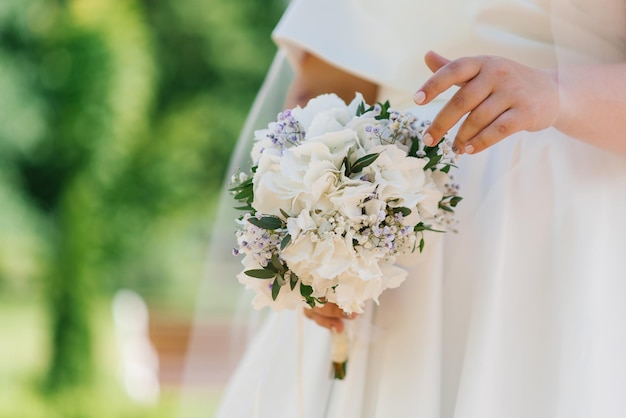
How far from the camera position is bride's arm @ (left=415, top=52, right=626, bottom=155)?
3.34 ft

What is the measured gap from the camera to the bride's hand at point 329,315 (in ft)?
3.94

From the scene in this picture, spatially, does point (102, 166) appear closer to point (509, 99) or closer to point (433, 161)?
point (433, 161)

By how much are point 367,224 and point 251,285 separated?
19 cm

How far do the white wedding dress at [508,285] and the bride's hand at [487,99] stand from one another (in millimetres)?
183

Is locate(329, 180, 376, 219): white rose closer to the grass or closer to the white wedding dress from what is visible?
the white wedding dress

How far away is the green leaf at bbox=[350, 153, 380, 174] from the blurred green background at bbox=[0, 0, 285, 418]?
13.2ft

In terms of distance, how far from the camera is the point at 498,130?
1.02 m

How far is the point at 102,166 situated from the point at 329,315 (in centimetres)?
608

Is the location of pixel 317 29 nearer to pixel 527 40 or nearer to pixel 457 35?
pixel 457 35

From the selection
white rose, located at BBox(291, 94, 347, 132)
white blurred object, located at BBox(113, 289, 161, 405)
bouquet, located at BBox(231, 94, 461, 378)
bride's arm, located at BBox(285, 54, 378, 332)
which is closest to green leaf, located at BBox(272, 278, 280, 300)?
bouquet, located at BBox(231, 94, 461, 378)

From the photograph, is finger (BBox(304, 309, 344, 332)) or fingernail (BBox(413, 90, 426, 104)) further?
finger (BBox(304, 309, 344, 332))

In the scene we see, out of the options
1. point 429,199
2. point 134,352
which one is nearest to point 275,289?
point 429,199

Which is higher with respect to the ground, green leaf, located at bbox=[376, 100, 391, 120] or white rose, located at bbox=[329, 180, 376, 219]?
green leaf, located at bbox=[376, 100, 391, 120]

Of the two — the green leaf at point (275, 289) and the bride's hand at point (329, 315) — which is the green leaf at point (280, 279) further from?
the bride's hand at point (329, 315)
